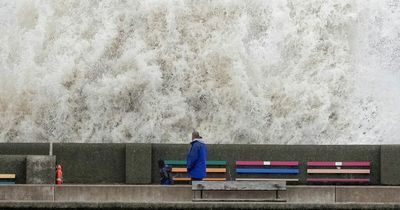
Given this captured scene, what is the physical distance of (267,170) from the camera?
2689 centimetres

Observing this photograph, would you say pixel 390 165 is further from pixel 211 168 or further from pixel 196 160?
pixel 196 160

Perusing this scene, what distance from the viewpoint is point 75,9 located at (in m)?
33.9

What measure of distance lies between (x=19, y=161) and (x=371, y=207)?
1066 cm

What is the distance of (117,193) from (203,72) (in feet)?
37.9

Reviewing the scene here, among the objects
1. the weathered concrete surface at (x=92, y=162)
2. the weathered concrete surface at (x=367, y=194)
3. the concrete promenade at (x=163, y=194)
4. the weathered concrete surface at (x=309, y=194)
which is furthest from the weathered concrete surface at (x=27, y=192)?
the weathered concrete surface at (x=92, y=162)

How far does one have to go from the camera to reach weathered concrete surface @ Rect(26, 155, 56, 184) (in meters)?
24.7

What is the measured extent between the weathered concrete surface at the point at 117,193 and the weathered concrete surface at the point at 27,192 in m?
0.14

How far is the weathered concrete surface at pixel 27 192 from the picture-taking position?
68.3ft

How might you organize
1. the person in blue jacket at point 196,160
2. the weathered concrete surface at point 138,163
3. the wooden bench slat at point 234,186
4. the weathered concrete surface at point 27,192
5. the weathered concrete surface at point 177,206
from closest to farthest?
the weathered concrete surface at point 177,206, the wooden bench slat at point 234,186, the weathered concrete surface at point 27,192, the person in blue jacket at point 196,160, the weathered concrete surface at point 138,163

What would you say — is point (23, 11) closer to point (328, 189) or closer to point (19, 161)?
point (19, 161)

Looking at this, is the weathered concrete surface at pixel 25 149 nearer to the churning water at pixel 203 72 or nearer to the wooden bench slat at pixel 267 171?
the wooden bench slat at pixel 267 171

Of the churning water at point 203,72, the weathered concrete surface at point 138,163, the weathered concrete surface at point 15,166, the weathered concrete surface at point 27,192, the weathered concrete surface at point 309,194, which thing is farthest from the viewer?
the churning water at point 203,72

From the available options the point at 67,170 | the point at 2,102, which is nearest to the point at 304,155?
the point at 67,170

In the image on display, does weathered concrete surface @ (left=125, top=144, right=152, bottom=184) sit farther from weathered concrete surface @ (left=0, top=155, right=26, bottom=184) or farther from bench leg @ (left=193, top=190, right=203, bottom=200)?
bench leg @ (left=193, top=190, right=203, bottom=200)
